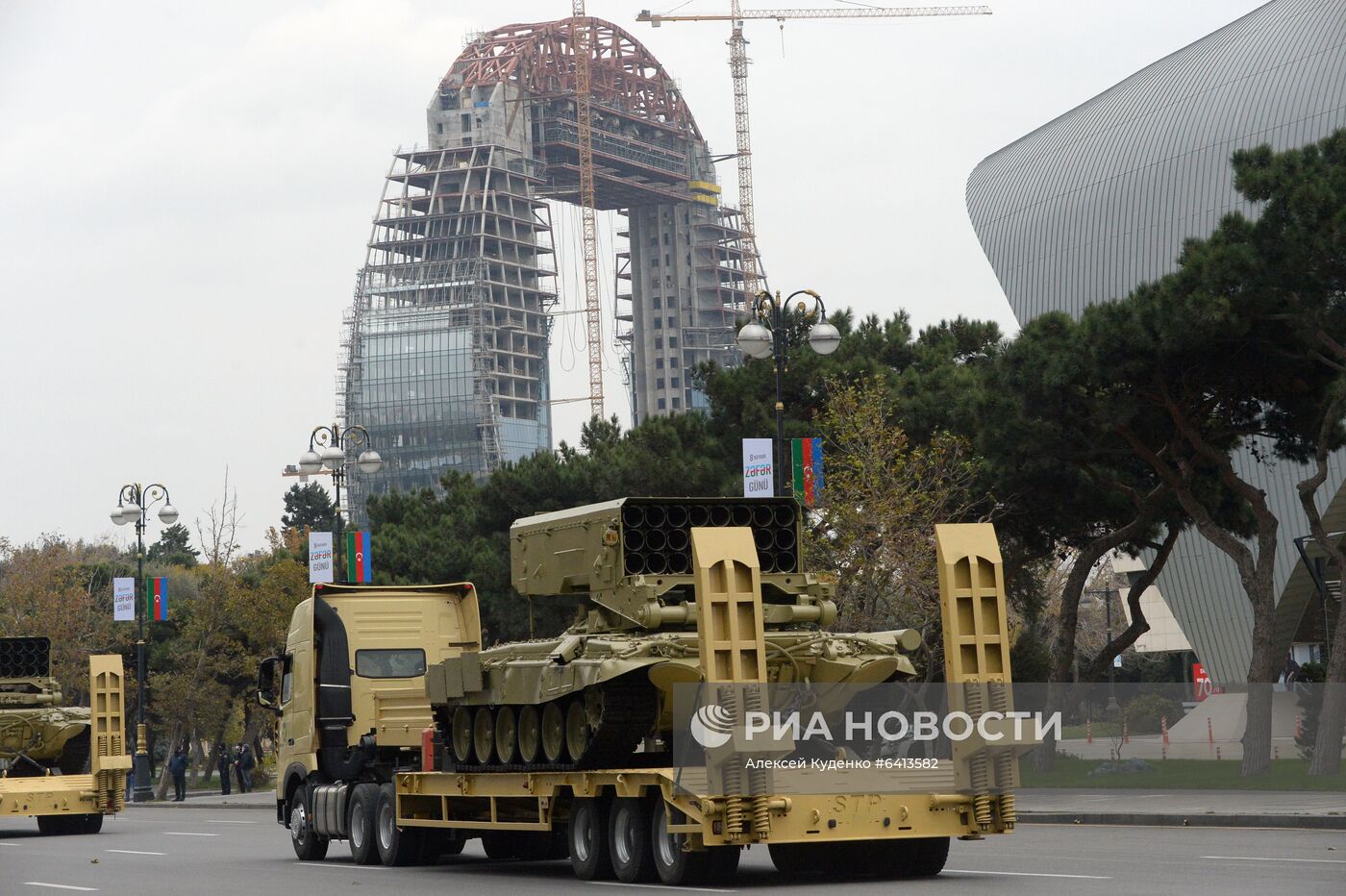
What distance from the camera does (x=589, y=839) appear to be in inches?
666

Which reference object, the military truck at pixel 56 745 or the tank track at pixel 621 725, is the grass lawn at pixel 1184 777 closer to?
the tank track at pixel 621 725

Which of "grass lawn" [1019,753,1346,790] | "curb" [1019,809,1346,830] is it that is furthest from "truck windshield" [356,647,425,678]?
"grass lawn" [1019,753,1346,790]

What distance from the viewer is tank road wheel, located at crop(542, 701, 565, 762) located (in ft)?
57.0

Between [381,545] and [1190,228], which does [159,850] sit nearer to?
[381,545]

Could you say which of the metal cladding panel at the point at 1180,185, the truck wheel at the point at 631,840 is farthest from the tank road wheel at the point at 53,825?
the metal cladding panel at the point at 1180,185

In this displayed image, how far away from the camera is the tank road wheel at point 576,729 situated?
1683 cm

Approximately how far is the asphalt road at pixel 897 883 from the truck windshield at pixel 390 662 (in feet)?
7.61

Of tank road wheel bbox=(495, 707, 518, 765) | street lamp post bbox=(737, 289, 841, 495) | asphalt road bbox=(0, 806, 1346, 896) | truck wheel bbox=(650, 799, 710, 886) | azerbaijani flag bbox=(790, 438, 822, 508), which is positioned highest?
street lamp post bbox=(737, 289, 841, 495)

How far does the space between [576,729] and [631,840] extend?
129cm

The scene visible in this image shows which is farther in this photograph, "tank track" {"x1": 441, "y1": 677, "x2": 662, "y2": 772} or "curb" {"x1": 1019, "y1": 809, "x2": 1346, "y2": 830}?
"curb" {"x1": 1019, "y1": 809, "x2": 1346, "y2": 830}

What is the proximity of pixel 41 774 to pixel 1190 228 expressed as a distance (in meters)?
49.3

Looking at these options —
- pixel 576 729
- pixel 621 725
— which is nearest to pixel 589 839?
pixel 576 729

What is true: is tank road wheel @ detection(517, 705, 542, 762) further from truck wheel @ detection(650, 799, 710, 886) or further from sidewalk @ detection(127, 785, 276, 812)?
sidewalk @ detection(127, 785, 276, 812)

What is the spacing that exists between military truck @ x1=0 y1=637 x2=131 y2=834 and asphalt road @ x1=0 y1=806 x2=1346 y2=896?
2.92 meters
